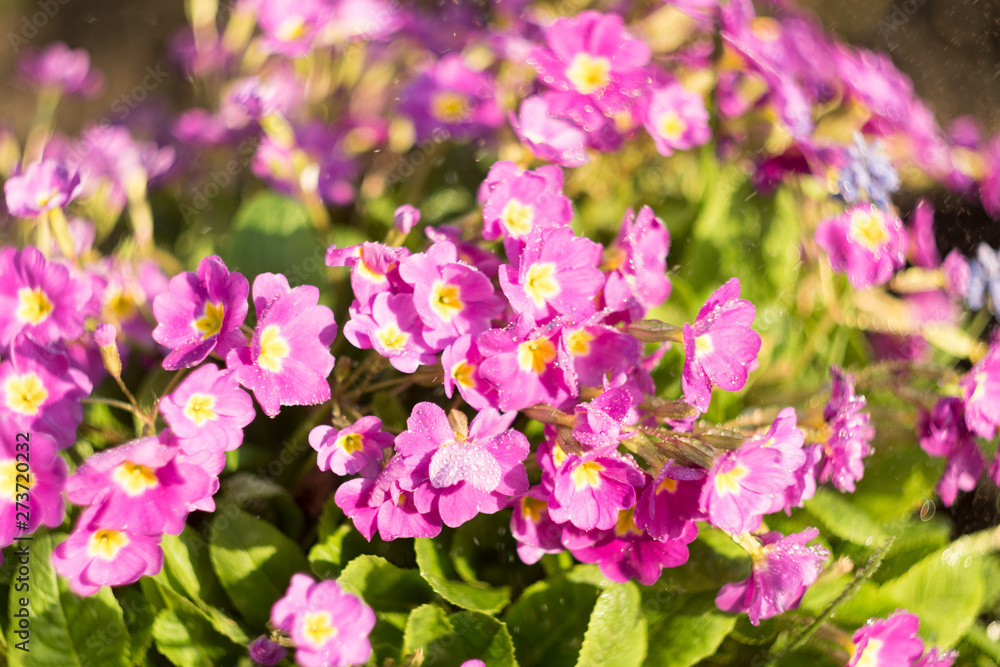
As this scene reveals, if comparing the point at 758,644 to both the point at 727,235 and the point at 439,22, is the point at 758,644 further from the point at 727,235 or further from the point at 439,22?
the point at 439,22

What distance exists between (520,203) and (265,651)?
1.99 feet

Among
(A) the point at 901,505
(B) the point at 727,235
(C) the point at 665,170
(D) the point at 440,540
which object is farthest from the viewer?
(C) the point at 665,170

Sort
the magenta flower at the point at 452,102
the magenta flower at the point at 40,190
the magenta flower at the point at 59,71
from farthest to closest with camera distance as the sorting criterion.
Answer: the magenta flower at the point at 59,71
the magenta flower at the point at 452,102
the magenta flower at the point at 40,190

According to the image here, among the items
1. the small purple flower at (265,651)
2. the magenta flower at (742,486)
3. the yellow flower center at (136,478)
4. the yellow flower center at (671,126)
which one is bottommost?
the small purple flower at (265,651)

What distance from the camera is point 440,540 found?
3.45ft

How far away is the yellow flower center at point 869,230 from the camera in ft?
3.97

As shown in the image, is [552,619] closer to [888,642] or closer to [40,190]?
[888,642]

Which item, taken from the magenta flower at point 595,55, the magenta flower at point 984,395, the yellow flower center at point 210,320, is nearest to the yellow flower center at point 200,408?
the yellow flower center at point 210,320

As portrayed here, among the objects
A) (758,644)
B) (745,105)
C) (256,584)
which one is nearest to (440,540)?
(256,584)

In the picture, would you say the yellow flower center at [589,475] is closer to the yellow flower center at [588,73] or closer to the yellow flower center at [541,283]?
the yellow flower center at [541,283]

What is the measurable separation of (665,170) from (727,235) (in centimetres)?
37

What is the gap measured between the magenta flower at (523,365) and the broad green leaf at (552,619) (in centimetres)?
33

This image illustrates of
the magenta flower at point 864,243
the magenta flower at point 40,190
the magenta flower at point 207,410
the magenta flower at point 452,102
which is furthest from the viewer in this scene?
the magenta flower at point 452,102

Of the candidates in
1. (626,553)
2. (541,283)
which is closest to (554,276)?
(541,283)
